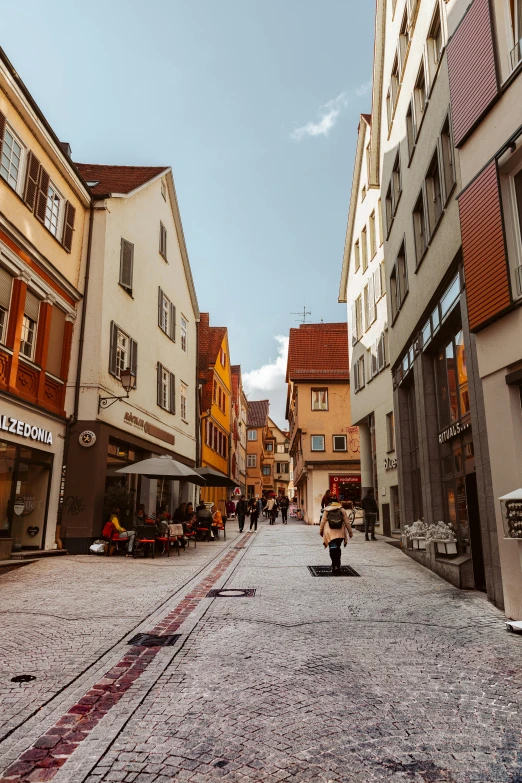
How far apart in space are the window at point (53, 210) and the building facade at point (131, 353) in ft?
5.96

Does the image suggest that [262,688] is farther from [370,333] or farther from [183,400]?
[183,400]

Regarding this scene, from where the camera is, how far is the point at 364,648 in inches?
241

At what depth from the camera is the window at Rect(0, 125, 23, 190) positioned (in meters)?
14.0

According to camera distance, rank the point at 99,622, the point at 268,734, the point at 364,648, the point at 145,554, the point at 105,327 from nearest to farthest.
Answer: the point at 268,734, the point at 364,648, the point at 99,622, the point at 145,554, the point at 105,327

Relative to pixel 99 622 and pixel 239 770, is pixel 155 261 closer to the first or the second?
pixel 99 622

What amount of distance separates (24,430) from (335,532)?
305 inches

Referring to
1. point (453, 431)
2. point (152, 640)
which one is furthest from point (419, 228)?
point (152, 640)

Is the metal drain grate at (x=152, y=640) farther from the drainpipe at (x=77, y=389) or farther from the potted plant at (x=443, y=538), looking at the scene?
the drainpipe at (x=77, y=389)

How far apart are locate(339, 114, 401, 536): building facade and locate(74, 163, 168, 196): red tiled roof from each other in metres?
9.27

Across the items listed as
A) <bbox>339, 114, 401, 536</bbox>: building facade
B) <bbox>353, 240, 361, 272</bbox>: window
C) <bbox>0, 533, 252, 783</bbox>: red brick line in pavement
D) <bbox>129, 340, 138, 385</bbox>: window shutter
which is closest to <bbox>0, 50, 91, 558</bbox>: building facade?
Result: <bbox>129, 340, 138, 385</bbox>: window shutter

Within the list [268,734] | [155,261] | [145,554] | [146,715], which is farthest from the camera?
[155,261]

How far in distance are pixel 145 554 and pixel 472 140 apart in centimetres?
1237

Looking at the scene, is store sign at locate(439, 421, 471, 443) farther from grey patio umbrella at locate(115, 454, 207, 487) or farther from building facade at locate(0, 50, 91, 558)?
building facade at locate(0, 50, 91, 558)

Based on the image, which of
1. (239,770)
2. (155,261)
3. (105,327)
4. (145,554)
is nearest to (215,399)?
(155,261)
